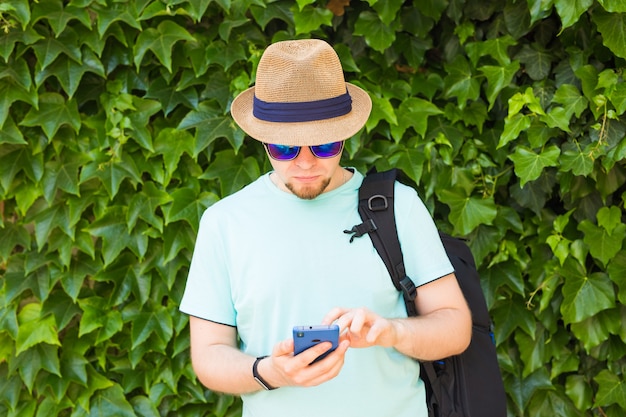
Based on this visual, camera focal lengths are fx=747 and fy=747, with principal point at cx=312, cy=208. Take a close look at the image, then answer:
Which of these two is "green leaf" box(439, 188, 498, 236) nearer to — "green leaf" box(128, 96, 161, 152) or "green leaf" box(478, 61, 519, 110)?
"green leaf" box(478, 61, 519, 110)

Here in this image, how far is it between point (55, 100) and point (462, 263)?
5.13 ft

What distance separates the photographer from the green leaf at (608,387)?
8.43 ft

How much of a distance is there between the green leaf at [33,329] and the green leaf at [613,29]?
6.90ft

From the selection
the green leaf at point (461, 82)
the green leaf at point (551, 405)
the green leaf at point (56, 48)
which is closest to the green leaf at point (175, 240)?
the green leaf at point (56, 48)

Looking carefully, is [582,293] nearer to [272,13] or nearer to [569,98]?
[569,98]

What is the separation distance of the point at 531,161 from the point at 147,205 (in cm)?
130

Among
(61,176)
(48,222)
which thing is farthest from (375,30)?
(48,222)

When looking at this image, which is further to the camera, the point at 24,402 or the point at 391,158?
the point at 24,402

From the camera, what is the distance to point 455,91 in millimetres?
2602

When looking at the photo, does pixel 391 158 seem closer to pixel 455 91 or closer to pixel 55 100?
pixel 455 91

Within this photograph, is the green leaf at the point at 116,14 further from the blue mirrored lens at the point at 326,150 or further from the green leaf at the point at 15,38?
the blue mirrored lens at the point at 326,150

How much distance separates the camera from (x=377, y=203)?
1632mm

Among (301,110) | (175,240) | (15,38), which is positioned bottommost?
(175,240)

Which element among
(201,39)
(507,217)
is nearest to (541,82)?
(507,217)
